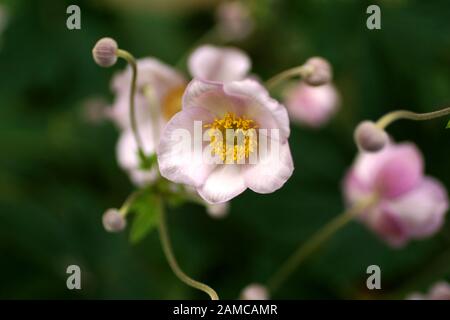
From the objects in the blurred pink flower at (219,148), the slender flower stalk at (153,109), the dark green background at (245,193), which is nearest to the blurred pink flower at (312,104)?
the dark green background at (245,193)

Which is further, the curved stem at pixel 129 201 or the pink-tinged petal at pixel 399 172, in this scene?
the pink-tinged petal at pixel 399 172

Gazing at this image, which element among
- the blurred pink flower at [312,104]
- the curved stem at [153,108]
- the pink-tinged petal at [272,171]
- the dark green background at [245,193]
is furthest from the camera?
the blurred pink flower at [312,104]

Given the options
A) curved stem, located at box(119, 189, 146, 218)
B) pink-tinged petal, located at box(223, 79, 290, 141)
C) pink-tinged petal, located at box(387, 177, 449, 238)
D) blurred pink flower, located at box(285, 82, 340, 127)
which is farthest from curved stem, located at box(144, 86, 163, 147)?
blurred pink flower, located at box(285, 82, 340, 127)

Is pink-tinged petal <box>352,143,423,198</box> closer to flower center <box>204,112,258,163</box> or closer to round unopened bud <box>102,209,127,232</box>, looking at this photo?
flower center <box>204,112,258,163</box>

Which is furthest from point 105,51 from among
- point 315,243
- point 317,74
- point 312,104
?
point 312,104

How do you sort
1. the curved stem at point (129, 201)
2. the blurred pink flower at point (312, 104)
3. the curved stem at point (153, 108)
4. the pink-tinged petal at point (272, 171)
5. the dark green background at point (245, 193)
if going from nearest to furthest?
1. the pink-tinged petal at point (272, 171)
2. the curved stem at point (129, 201)
3. the curved stem at point (153, 108)
4. the dark green background at point (245, 193)
5. the blurred pink flower at point (312, 104)

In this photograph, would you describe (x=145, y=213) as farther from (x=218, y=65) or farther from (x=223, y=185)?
(x=218, y=65)

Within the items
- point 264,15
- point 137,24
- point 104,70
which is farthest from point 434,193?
point 137,24

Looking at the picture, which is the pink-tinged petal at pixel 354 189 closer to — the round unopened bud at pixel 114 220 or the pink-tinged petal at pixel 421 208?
the pink-tinged petal at pixel 421 208
